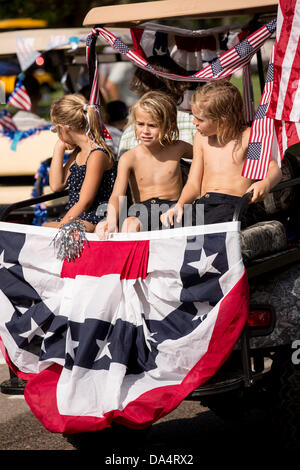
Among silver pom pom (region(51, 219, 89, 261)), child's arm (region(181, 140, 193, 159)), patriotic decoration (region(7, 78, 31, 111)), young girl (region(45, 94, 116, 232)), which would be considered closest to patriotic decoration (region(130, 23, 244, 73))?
young girl (region(45, 94, 116, 232))

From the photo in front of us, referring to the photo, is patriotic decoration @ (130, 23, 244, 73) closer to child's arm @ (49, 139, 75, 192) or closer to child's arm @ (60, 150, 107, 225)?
child's arm @ (49, 139, 75, 192)

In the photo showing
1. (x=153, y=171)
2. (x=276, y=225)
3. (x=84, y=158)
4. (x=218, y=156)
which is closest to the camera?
(x=276, y=225)

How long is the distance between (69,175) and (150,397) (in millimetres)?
1827

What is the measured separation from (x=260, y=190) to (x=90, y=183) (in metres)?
1.04

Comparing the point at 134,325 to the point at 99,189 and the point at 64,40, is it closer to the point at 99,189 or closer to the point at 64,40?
Answer: the point at 99,189

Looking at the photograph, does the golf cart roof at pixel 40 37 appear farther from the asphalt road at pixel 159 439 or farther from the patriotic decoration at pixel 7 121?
the asphalt road at pixel 159 439

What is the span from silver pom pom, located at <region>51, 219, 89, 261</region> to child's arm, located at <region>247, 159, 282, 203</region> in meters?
0.79

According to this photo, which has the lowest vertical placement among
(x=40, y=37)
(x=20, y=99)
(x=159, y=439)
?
(x=159, y=439)

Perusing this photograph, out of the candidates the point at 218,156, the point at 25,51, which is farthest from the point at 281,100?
the point at 25,51

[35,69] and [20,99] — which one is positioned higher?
[35,69]

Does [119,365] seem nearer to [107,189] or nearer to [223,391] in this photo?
[223,391]

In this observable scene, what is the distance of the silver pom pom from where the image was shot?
3480mm

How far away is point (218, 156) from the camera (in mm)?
4012

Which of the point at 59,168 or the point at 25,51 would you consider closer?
the point at 59,168
